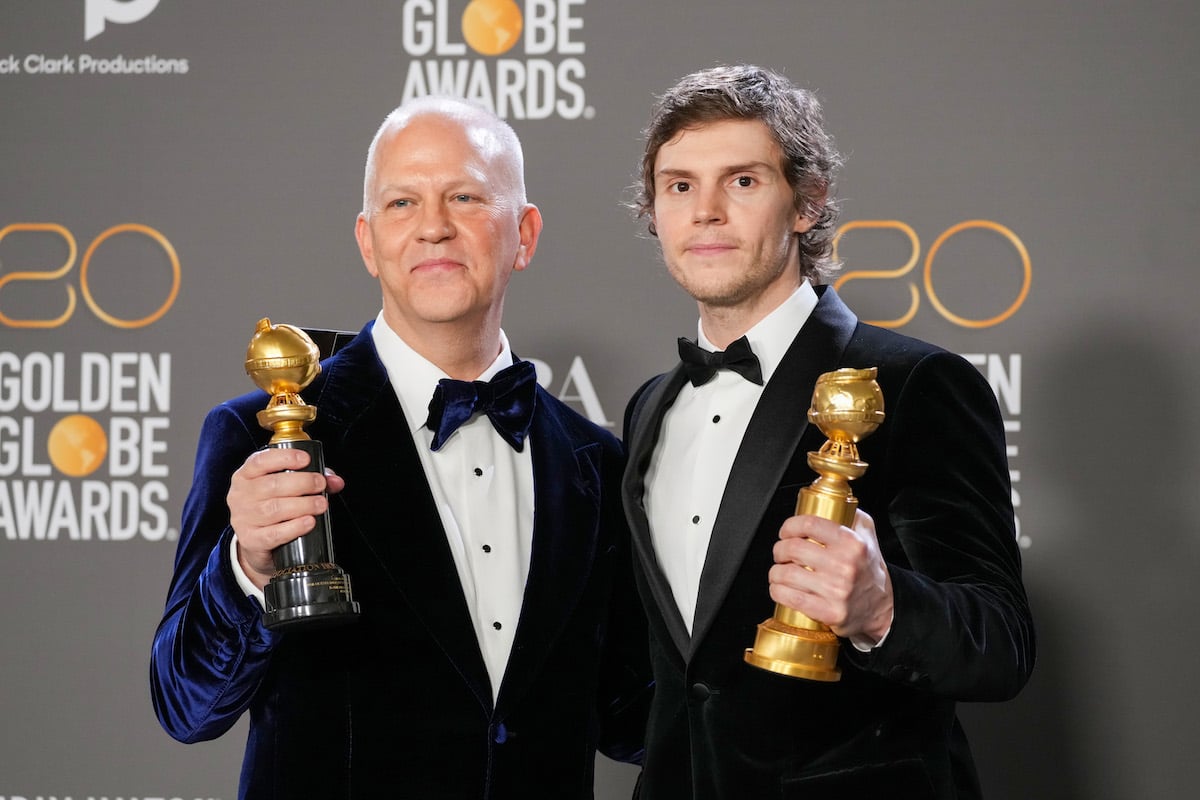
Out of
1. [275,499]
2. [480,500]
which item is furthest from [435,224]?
[275,499]

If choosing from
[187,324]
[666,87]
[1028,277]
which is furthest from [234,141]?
[1028,277]

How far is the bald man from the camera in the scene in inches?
83.5

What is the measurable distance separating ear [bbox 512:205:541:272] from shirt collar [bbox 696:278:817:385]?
52 centimetres

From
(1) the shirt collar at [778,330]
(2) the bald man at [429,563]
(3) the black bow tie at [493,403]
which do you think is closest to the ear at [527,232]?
(2) the bald man at [429,563]

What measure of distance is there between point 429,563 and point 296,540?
40cm

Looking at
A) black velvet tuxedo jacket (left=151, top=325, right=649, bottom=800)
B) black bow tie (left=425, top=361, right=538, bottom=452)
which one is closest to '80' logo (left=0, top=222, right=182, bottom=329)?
black velvet tuxedo jacket (left=151, top=325, right=649, bottom=800)

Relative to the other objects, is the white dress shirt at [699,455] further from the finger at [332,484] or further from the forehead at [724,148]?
the finger at [332,484]

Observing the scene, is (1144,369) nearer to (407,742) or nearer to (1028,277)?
(1028,277)

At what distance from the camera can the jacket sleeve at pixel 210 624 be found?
1.94m

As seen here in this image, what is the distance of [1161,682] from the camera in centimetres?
327

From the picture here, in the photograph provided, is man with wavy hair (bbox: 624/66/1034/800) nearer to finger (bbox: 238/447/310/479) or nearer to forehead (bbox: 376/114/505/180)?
forehead (bbox: 376/114/505/180)

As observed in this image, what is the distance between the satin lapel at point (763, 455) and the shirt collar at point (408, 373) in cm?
61

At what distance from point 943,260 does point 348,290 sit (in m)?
1.61

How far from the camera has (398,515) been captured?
2172 mm
